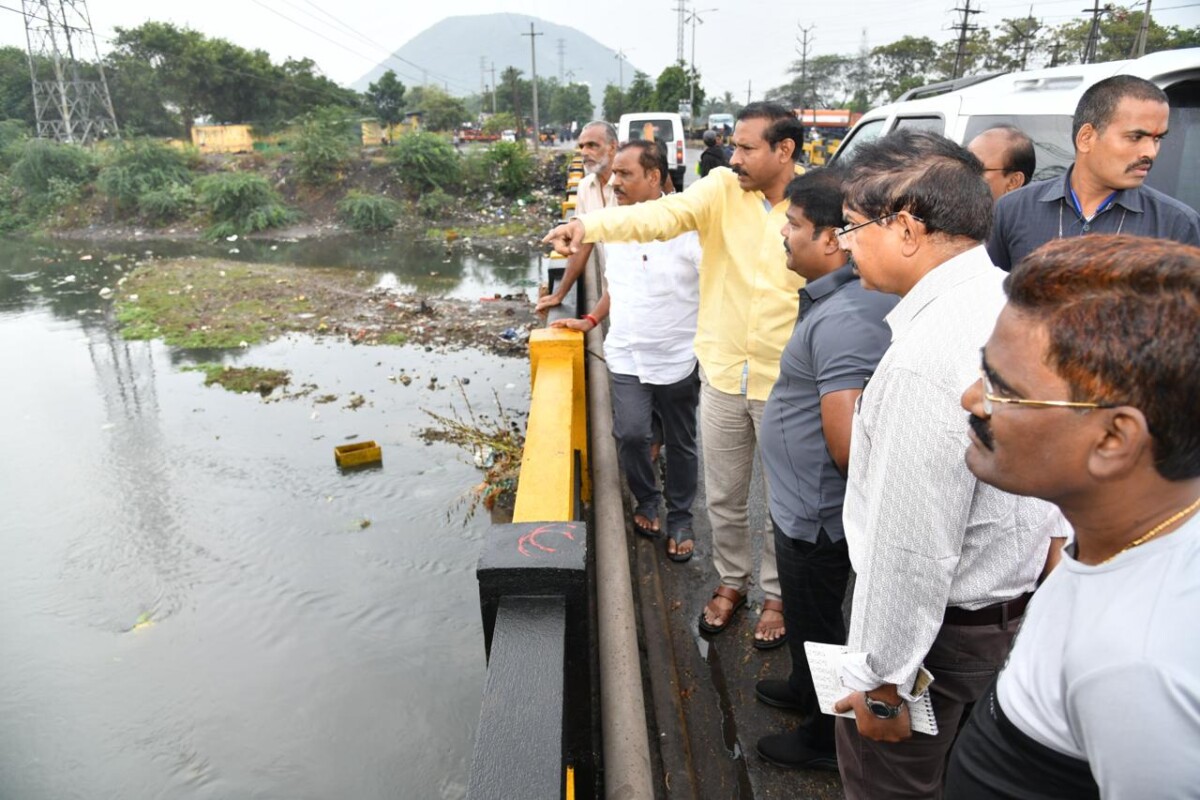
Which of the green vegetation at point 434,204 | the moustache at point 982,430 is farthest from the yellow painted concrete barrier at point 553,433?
the green vegetation at point 434,204

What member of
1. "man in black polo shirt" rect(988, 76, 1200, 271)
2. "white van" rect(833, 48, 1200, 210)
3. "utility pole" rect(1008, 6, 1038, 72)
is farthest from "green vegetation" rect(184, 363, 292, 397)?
"utility pole" rect(1008, 6, 1038, 72)

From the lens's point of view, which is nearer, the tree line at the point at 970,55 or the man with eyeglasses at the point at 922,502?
the man with eyeglasses at the point at 922,502

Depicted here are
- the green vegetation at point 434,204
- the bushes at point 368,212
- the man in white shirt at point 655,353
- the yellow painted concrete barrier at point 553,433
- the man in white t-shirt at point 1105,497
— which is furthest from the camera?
the green vegetation at point 434,204

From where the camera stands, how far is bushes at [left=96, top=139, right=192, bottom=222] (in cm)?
2262

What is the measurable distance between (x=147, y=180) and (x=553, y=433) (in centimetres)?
2628

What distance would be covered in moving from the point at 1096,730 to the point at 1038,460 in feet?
1.09

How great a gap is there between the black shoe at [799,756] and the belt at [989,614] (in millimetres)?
982

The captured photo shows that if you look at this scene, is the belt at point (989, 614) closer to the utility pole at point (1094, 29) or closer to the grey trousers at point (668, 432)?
the grey trousers at point (668, 432)

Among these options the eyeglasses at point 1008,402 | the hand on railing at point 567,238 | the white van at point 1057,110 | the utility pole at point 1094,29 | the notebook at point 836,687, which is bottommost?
the notebook at point 836,687

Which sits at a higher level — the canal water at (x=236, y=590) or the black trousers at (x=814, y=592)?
the black trousers at (x=814, y=592)

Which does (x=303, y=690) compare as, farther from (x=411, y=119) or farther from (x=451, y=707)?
(x=411, y=119)

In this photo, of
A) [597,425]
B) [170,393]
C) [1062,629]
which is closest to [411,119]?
[170,393]

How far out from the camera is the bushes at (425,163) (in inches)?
954

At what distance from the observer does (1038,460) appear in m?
1.00
